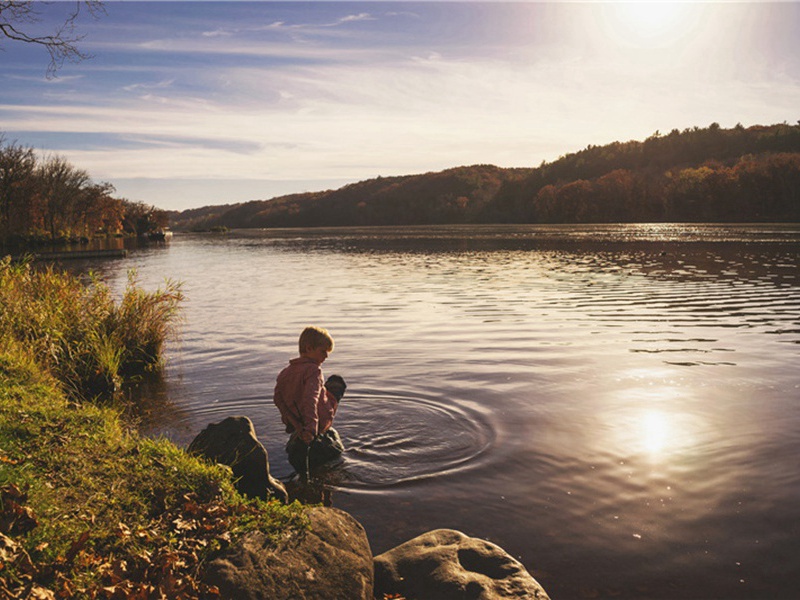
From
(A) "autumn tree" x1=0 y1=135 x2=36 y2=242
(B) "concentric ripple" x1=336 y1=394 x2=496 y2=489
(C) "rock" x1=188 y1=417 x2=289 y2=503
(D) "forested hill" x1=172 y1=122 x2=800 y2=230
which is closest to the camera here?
(C) "rock" x1=188 y1=417 x2=289 y2=503

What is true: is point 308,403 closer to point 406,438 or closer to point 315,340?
point 315,340

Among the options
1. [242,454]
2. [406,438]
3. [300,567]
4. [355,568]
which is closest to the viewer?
[300,567]

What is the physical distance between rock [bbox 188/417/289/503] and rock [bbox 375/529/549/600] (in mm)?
1889

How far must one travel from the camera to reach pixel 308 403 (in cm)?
775

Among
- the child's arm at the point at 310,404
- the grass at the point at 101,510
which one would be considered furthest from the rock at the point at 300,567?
the child's arm at the point at 310,404

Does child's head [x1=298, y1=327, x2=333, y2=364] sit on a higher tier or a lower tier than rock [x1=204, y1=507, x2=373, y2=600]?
higher

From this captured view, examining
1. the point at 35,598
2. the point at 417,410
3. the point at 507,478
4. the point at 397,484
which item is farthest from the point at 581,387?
the point at 35,598

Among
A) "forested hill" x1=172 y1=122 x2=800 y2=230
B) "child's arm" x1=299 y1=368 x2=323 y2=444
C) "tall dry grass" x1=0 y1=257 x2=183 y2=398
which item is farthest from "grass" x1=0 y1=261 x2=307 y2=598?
"forested hill" x1=172 y1=122 x2=800 y2=230

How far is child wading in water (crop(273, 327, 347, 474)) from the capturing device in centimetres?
770

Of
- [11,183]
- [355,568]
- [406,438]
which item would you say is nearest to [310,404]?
[406,438]

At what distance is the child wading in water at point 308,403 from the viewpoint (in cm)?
770

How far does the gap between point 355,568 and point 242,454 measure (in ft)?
7.96

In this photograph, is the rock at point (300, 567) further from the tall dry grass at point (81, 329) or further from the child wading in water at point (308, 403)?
the tall dry grass at point (81, 329)

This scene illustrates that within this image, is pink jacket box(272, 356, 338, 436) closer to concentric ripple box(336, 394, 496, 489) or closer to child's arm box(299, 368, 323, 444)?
child's arm box(299, 368, 323, 444)
